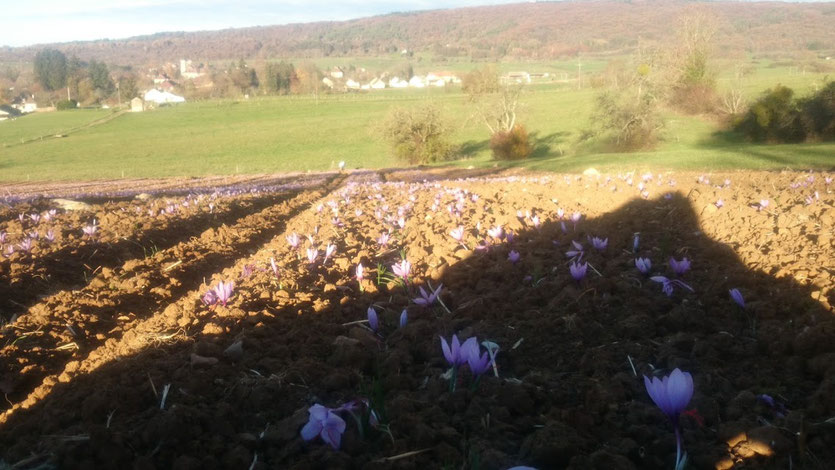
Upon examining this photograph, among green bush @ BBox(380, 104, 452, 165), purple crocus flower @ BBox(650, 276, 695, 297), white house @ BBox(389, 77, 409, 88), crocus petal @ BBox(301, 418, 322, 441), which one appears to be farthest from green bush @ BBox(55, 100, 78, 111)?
crocus petal @ BBox(301, 418, 322, 441)

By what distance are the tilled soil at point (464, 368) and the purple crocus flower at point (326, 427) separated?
0.15 ft

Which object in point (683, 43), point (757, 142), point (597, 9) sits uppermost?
point (597, 9)

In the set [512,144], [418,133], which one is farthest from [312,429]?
[418,133]

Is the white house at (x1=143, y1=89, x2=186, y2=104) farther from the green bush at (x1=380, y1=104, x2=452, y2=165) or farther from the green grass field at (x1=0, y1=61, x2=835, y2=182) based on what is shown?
the green bush at (x1=380, y1=104, x2=452, y2=165)

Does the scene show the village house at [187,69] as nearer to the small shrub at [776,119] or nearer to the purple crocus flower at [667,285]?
the small shrub at [776,119]

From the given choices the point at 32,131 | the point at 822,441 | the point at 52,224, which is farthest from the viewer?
the point at 32,131

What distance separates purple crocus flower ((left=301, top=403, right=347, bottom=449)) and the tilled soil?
0.05m

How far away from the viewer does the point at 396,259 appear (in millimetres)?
4648

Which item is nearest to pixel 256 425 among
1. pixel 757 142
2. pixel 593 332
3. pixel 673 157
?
pixel 593 332

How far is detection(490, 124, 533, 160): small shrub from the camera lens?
4400 cm

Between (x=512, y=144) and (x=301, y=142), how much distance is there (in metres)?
29.1

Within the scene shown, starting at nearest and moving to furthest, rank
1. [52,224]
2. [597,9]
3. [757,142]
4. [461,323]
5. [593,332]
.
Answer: [593,332]
[461,323]
[52,224]
[757,142]
[597,9]

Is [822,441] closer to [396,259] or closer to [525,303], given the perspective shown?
[525,303]

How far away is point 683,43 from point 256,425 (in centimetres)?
7162
